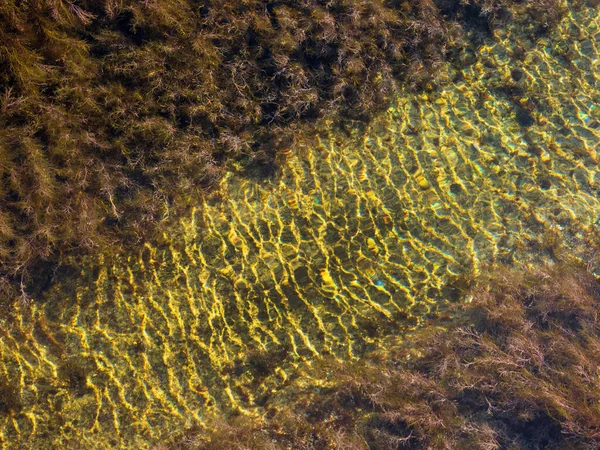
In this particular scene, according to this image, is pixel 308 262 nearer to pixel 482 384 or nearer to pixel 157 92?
pixel 157 92

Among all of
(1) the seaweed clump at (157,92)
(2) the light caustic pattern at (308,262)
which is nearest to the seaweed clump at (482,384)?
(2) the light caustic pattern at (308,262)

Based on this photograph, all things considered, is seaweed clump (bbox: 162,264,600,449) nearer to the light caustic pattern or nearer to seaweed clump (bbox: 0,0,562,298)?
the light caustic pattern

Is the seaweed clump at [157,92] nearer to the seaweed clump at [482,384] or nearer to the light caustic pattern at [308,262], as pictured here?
the light caustic pattern at [308,262]

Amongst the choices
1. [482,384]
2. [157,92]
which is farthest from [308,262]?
[482,384]

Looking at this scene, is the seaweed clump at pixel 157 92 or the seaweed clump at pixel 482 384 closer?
the seaweed clump at pixel 157 92

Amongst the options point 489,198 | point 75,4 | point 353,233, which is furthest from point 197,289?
point 489,198

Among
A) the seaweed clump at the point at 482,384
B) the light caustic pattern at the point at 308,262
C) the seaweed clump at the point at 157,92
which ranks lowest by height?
the seaweed clump at the point at 482,384

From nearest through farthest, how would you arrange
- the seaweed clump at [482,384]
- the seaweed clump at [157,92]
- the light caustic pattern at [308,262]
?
the seaweed clump at [157,92], the light caustic pattern at [308,262], the seaweed clump at [482,384]
